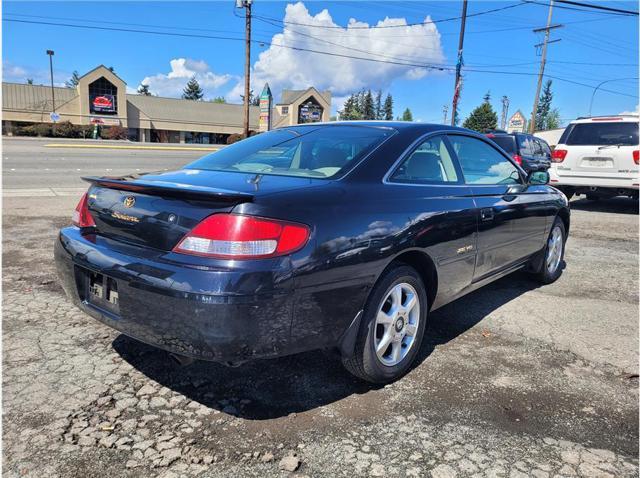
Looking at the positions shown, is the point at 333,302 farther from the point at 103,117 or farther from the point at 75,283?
the point at 103,117

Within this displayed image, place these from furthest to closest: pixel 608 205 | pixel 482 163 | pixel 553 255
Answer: pixel 608 205, pixel 553 255, pixel 482 163

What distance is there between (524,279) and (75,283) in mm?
4570

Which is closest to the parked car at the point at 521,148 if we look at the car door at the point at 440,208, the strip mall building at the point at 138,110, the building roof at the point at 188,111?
the car door at the point at 440,208

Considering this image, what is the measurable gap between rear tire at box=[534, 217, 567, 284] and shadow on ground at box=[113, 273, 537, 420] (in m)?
2.20

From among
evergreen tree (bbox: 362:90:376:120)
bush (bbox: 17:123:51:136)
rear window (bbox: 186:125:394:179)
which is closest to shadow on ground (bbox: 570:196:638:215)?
rear window (bbox: 186:125:394:179)

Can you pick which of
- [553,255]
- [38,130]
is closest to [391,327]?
[553,255]

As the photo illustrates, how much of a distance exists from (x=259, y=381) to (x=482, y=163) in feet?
8.53

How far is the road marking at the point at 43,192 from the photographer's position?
31.5ft

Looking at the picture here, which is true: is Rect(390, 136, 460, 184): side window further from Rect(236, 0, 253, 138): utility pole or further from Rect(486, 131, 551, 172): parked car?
Rect(236, 0, 253, 138): utility pole

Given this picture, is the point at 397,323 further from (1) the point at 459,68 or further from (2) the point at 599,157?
(1) the point at 459,68

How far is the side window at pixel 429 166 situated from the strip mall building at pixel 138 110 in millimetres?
42815

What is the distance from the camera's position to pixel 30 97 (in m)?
52.2

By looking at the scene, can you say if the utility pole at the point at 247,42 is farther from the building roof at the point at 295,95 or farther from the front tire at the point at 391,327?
the building roof at the point at 295,95

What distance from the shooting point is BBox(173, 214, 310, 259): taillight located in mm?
2207
